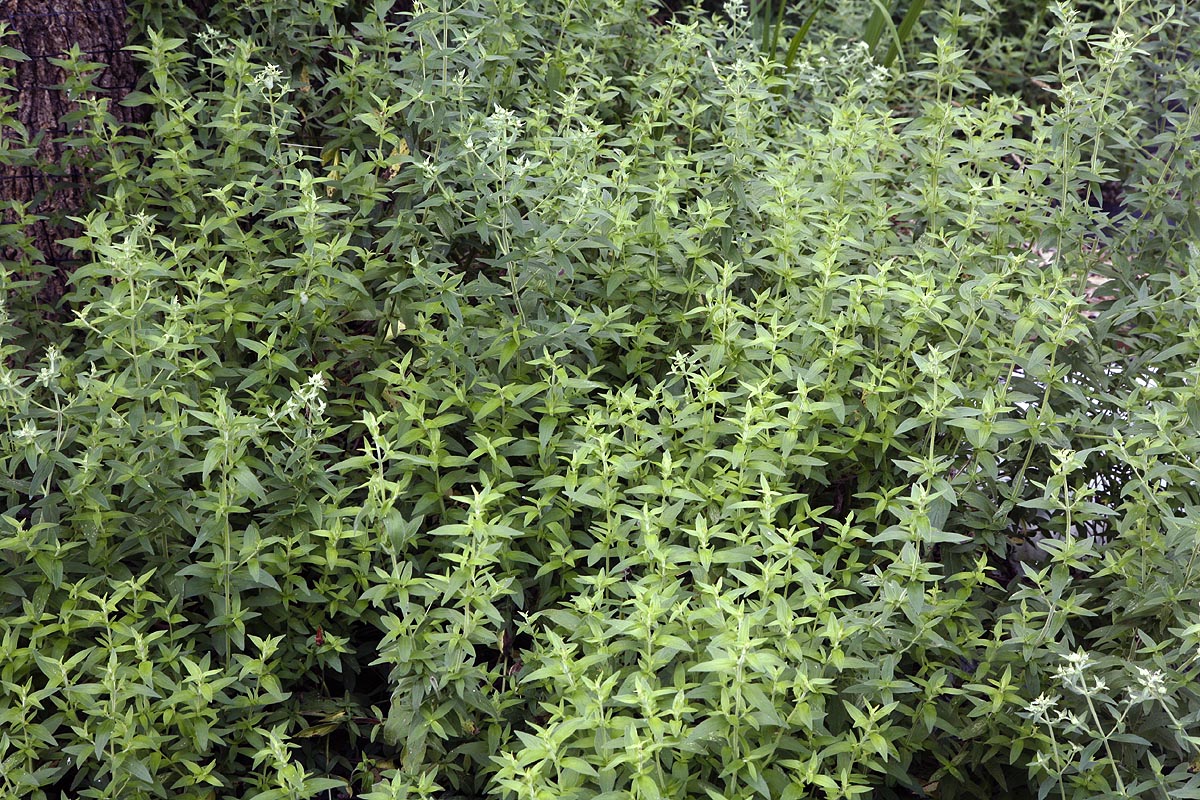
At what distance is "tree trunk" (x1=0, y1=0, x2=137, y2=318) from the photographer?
3861mm

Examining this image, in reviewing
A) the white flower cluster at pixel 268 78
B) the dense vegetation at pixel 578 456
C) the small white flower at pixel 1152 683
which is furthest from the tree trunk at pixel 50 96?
the small white flower at pixel 1152 683

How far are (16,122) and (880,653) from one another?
306 centimetres

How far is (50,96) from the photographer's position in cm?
397

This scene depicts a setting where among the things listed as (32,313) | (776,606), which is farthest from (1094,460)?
(32,313)

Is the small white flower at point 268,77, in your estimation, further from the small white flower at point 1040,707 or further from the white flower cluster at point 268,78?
the small white flower at point 1040,707

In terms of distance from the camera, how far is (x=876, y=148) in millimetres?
4117

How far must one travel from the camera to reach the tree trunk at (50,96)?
12.7 ft

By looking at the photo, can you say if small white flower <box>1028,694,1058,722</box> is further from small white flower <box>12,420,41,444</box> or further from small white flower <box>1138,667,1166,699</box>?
small white flower <box>12,420,41,444</box>

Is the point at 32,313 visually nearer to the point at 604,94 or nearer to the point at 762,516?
the point at 604,94

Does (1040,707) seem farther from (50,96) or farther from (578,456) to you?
(50,96)

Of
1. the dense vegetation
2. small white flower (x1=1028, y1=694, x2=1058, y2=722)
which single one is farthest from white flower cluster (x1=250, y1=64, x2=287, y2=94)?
small white flower (x1=1028, y1=694, x2=1058, y2=722)

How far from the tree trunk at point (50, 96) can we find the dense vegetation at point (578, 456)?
81 millimetres

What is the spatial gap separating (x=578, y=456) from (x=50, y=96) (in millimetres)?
2512

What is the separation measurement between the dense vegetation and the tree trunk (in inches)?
3.2
